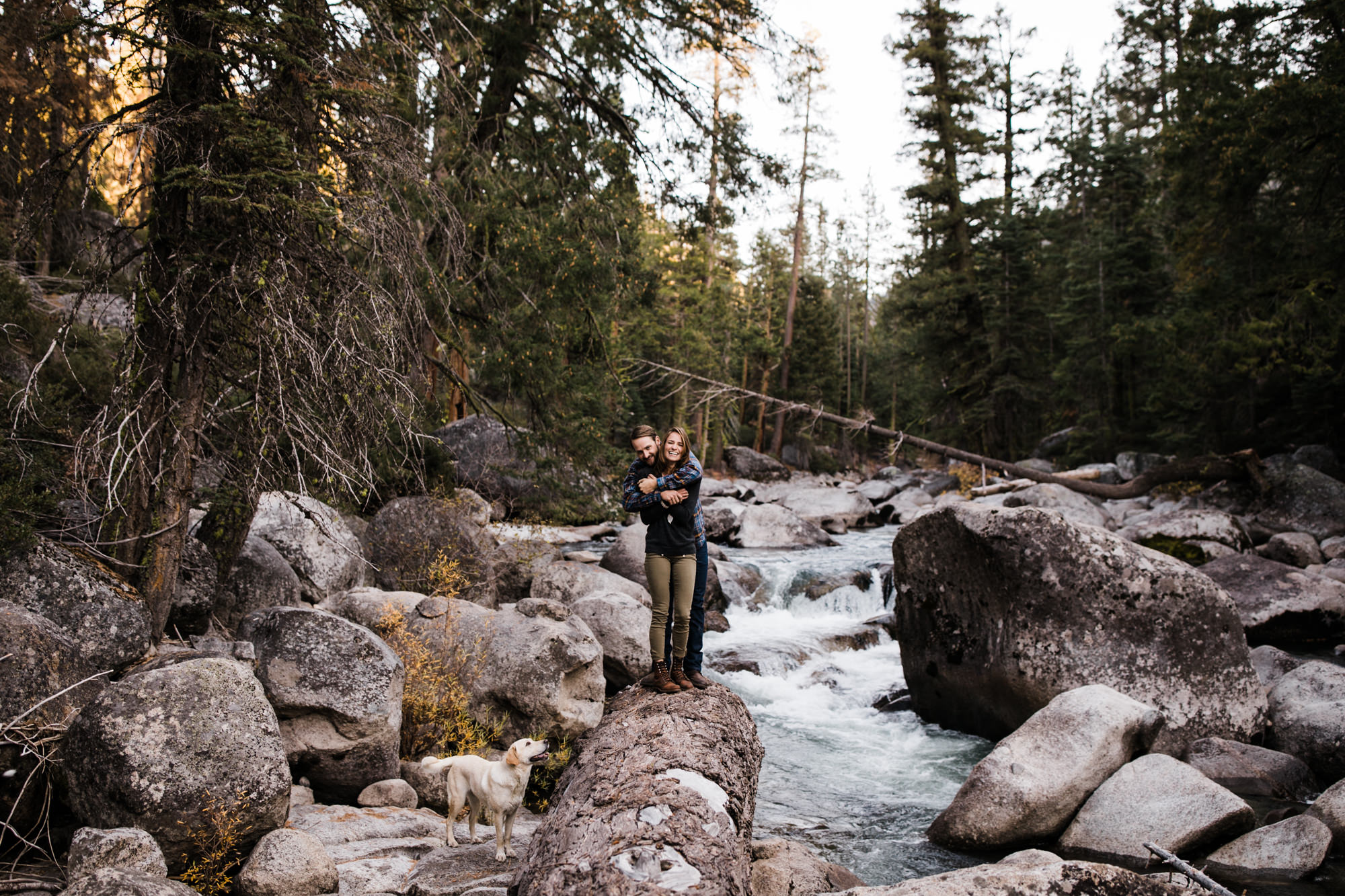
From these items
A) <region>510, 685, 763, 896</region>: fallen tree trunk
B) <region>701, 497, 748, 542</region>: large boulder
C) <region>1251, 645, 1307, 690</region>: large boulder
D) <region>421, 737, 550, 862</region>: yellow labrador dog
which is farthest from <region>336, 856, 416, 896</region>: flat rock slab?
<region>701, 497, 748, 542</region>: large boulder

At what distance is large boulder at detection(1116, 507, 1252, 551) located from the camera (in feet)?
43.4

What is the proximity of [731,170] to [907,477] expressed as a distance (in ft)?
72.3

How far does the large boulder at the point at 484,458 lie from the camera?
12773mm

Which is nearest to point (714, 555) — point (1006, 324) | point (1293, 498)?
point (1293, 498)

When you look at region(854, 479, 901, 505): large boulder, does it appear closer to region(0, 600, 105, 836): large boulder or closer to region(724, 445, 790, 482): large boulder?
region(724, 445, 790, 482): large boulder

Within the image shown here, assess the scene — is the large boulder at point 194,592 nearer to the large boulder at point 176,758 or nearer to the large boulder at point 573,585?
the large boulder at point 176,758

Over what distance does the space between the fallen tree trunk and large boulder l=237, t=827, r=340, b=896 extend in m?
1.18

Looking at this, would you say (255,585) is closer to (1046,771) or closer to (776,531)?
(1046,771)

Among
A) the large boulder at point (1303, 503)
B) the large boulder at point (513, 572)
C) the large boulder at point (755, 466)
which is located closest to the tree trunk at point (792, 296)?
the large boulder at point (755, 466)

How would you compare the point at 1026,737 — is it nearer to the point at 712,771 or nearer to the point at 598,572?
the point at 712,771

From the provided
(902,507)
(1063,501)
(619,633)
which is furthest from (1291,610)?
(902,507)

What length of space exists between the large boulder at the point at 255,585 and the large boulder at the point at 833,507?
16.7 metres

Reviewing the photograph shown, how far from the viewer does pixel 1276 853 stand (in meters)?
Answer: 5.66

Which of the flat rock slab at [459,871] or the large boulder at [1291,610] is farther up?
the large boulder at [1291,610]
